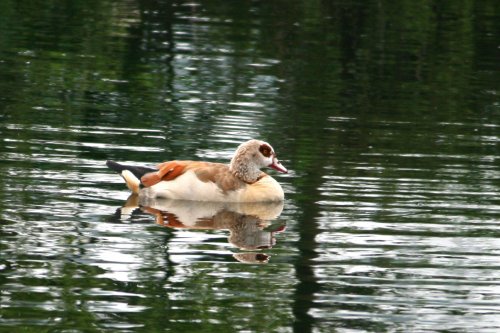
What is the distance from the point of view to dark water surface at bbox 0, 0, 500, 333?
11570 millimetres

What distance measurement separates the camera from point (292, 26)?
3622 centimetres

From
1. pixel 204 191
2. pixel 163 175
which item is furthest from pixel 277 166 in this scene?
pixel 163 175

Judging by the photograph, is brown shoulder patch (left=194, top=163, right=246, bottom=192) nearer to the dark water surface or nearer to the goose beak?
the dark water surface

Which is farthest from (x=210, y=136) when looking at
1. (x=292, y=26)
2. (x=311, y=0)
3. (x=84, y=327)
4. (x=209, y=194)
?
(x=311, y=0)

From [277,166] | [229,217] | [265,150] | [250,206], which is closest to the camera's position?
[229,217]

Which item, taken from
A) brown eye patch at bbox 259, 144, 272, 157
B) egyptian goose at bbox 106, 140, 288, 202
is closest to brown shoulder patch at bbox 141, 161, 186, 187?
egyptian goose at bbox 106, 140, 288, 202

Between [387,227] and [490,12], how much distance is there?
95.3 ft

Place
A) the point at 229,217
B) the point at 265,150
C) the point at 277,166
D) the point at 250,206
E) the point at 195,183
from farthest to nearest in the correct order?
1. the point at 277,166
2. the point at 265,150
3. the point at 250,206
4. the point at 195,183
5. the point at 229,217

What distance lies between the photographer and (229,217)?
15.6m

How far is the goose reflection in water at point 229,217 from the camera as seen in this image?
1416 centimetres

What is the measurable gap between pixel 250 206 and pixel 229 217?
759 mm

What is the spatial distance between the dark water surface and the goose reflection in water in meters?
0.04

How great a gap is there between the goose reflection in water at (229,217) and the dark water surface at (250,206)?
0.04 m

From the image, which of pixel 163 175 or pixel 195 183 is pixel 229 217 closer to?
pixel 195 183
